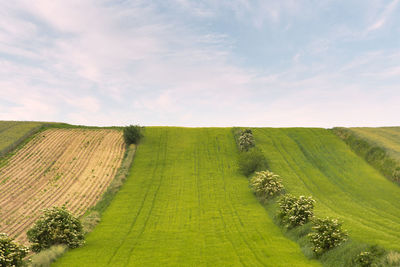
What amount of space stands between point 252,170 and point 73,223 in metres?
33.5

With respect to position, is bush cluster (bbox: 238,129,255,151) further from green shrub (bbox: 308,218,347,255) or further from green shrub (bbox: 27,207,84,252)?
green shrub (bbox: 27,207,84,252)

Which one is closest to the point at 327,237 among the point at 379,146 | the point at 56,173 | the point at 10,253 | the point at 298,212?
the point at 298,212

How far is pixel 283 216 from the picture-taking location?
30188 millimetres

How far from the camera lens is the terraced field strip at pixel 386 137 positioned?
2426 inches

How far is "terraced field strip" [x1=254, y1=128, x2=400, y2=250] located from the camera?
2854 centimetres

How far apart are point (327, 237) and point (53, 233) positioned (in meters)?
21.3

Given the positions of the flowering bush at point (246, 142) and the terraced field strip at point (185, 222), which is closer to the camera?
the terraced field strip at point (185, 222)

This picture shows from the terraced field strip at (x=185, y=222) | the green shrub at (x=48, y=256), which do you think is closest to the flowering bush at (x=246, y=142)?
the terraced field strip at (x=185, y=222)

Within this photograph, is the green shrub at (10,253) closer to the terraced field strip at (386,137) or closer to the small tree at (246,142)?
the small tree at (246,142)

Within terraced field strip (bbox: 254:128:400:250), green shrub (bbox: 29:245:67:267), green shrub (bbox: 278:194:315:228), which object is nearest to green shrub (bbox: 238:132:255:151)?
terraced field strip (bbox: 254:128:400:250)

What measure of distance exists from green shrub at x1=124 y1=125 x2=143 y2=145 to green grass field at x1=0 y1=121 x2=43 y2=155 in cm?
2462

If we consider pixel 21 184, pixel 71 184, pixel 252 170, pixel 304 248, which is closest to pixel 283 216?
pixel 304 248

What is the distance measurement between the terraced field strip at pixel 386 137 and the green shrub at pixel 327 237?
4336 centimetres

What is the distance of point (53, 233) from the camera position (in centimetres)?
2505
